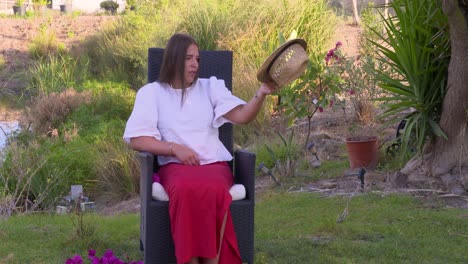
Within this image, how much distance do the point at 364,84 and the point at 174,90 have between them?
187 inches

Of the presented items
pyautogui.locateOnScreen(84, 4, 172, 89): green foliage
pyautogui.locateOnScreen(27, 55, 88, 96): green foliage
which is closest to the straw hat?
pyautogui.locateOnScreen(84, 4, 172, 89): green foliage

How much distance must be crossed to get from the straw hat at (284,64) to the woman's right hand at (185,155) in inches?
19.8

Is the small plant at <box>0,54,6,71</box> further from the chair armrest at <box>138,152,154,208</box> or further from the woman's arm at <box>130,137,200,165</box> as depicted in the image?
the chair armrest at <box>138,152,154,208</box>

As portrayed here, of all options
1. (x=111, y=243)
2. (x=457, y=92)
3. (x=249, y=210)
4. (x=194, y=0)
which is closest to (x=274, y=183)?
(x=457, y=92)

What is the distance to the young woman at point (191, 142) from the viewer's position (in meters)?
3.74

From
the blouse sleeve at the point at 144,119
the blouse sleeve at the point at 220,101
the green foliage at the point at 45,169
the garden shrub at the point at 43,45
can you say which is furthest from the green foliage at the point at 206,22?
the garden shrub at the point at 43,45

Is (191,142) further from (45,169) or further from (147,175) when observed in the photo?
(45,169)

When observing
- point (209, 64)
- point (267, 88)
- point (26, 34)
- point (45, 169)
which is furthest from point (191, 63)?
point (26, 34)

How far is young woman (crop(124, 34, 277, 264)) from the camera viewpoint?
374cm

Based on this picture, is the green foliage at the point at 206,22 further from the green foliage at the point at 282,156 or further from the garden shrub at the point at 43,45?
the garden shrub at the point at 43,45

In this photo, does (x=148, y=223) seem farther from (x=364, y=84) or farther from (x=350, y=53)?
(x=350, y=53)

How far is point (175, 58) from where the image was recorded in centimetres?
421

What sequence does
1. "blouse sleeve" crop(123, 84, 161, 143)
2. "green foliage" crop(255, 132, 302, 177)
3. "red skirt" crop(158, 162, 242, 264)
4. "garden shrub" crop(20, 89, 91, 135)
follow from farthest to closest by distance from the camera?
"garden shrub" crop(20, 89, 91, 135) < "green foliage" crop(255, 132, 302, 177) < "blouse sleeve" crop(123, 84, 161, 143) < "red skirt" crop(158, 162, 242, 264)

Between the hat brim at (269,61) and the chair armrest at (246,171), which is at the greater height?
the hat brim at (269,61)
